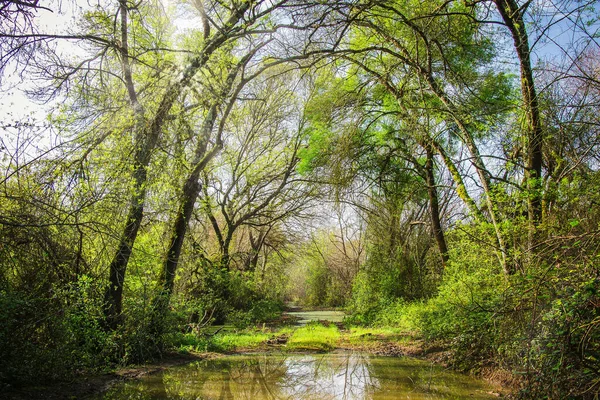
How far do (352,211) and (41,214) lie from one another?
45.1 feet

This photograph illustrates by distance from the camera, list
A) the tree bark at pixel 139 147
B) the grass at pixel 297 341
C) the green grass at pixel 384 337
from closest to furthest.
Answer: the tree bark at pixel 139 147, the grass at pixel 297 341, the green grass at pixel 384 337

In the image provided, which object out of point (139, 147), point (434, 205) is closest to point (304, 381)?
point (139, 147)

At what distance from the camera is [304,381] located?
6.56 m

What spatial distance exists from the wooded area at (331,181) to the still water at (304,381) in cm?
74

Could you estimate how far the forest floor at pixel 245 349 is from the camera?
5.38 meters

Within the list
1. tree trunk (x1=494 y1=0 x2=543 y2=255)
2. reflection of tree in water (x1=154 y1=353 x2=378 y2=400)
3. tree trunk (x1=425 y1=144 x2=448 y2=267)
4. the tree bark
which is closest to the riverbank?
reflection of tree in water (x1=154 y1=353 x2=378 y2=400)

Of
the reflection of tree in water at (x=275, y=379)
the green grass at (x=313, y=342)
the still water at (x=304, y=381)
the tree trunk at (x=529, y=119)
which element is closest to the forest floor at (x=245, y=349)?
the green grass at (x=313, y=342)

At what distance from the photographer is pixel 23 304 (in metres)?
4.88

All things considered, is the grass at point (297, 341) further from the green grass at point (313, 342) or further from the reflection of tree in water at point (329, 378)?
the reflection of tree in water at point (329, 378)

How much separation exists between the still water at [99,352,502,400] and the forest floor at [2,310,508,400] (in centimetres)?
32

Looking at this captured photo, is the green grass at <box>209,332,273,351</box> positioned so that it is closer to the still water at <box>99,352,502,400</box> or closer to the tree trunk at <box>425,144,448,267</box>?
the still water at <box>99,352,502,400</box>

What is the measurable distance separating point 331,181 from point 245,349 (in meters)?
4.79

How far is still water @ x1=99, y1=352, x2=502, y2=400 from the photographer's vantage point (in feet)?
18.6

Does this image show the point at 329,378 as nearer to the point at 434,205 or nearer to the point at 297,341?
the point at 297,341
